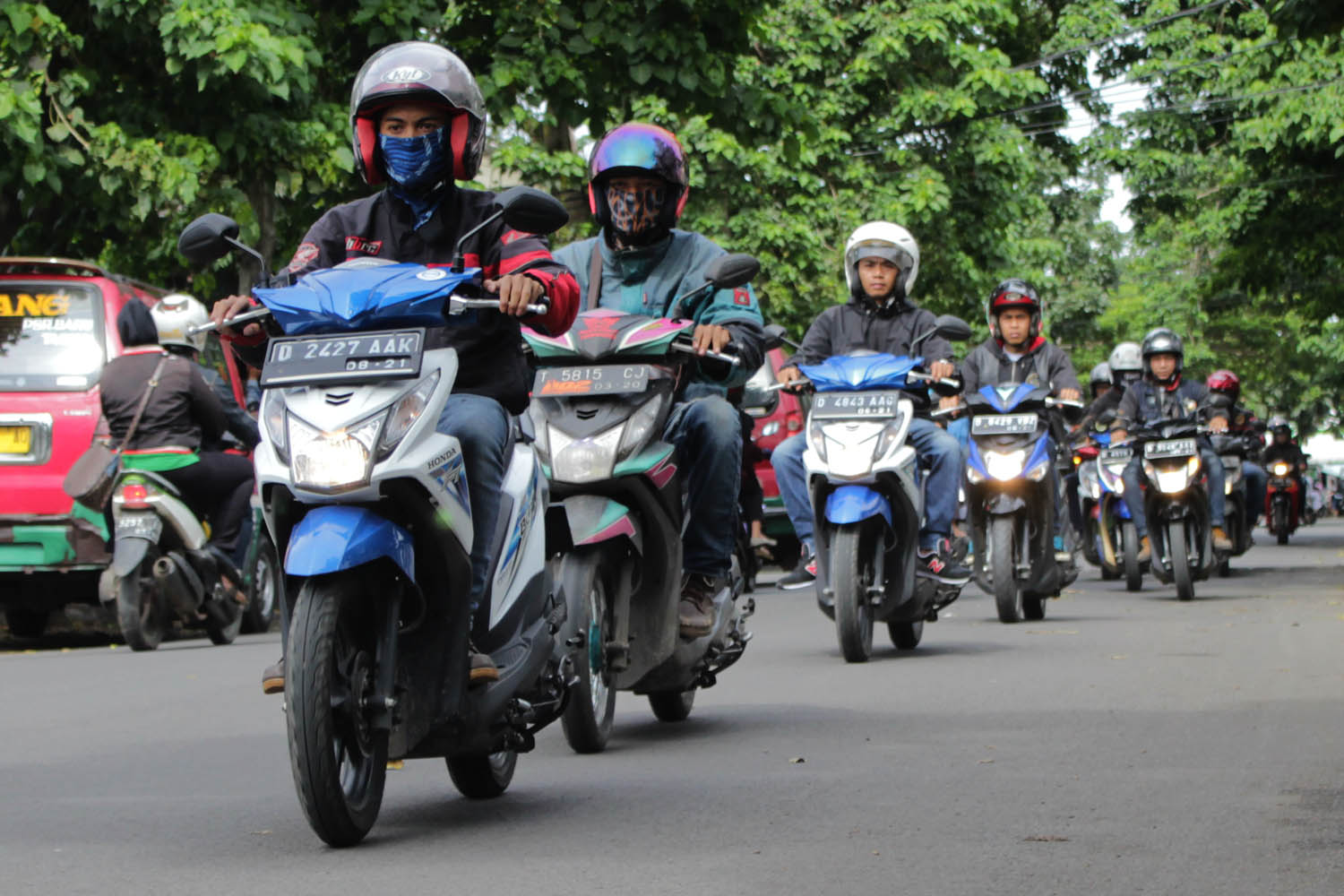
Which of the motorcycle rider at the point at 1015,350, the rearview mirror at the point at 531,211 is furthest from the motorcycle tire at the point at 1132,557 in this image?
the rearview mirror at the point at 531,211

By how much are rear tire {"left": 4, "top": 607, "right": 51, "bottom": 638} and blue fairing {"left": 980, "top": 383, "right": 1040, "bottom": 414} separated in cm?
643

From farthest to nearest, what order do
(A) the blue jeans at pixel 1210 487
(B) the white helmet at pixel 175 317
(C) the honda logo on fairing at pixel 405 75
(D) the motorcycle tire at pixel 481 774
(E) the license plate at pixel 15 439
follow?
(A) the blue jeans at pixel 1210 487 < (B) the white helmet at pixel 175 317 < (E) the license plate at pixel 15 439 < (D) the motorcycle tire at pixel 481 774 < (C) the honda logo on fairing at pixel 405 75

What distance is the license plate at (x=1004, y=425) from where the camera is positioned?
41.4 ft

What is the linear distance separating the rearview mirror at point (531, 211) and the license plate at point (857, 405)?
194 inches

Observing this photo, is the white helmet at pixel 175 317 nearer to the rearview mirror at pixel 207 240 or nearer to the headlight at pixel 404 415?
the rearview mirror at pixel 207 240

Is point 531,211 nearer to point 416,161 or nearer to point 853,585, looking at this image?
point 416,161

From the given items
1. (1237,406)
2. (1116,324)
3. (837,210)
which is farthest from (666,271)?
(1116,324)

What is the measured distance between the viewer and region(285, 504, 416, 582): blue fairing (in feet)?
16.1

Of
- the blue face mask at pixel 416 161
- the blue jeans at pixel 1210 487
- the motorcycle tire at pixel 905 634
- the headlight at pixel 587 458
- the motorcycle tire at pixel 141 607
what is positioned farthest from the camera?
the blue jeans at pixel 1210 487

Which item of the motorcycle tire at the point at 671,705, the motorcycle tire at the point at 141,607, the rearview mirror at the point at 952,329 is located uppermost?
the rearview mirror at the point at 952,329

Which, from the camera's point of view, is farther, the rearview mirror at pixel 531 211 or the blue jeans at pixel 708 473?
the blue jeans at pixel 708 473

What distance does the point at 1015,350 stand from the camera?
13.7 m

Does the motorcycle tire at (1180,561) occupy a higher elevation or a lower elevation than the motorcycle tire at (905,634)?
higher

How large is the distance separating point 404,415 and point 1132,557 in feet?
39.7
